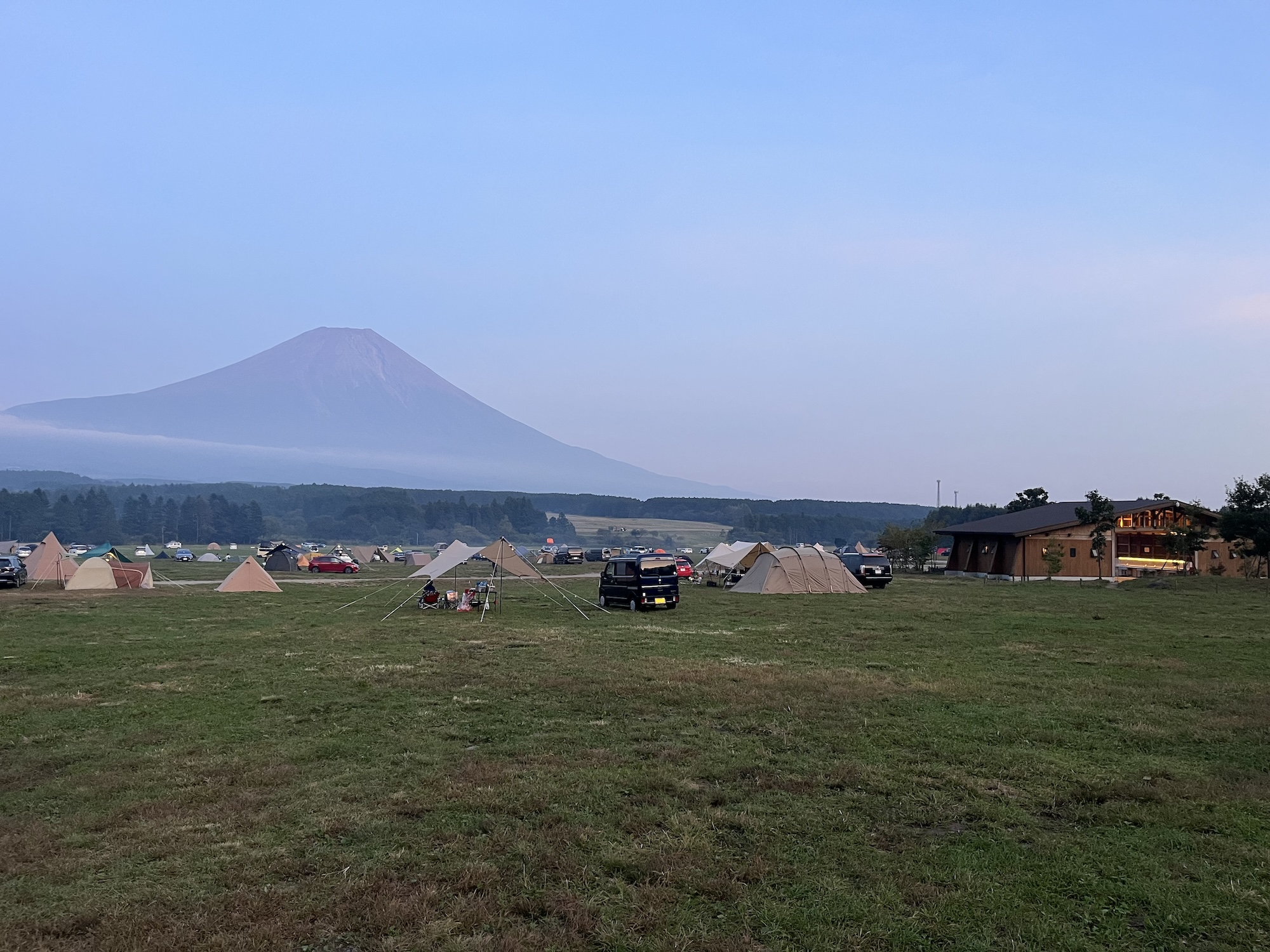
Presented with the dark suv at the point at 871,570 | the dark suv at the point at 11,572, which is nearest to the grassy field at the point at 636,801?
the dark suv at the point at 871,570

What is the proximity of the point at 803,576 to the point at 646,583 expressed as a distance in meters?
8.78

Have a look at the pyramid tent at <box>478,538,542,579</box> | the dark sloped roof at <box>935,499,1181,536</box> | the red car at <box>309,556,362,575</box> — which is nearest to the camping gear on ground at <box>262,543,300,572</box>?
the red car at <box>309,556,362,575</box>

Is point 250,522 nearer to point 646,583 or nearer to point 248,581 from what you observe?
point 248,581

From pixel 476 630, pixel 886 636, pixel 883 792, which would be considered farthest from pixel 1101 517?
pixel 883 792

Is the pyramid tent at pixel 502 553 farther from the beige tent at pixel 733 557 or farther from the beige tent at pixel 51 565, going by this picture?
the beige tent at pixel 51 565

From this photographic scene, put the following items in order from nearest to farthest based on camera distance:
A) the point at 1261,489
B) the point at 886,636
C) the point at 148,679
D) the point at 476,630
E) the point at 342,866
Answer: the point at 342,866 → the point at 148,679 → the point at 886,636 → the point at 476,630 → the point at 1261,489

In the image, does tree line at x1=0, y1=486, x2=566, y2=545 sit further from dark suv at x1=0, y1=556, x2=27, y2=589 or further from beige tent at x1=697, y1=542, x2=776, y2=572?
beige tent at x1=697, y1=542, x2=776, y2=572

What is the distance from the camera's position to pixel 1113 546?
44.6 metres

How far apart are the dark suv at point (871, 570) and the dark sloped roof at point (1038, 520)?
11251 millimetres

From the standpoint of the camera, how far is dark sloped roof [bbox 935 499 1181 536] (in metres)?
43.9

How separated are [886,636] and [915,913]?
46.3ft

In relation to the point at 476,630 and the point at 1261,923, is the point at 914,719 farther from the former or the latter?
the point at 476,630

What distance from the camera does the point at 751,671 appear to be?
13672mm

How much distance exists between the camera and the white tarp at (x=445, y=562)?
26250 mm
